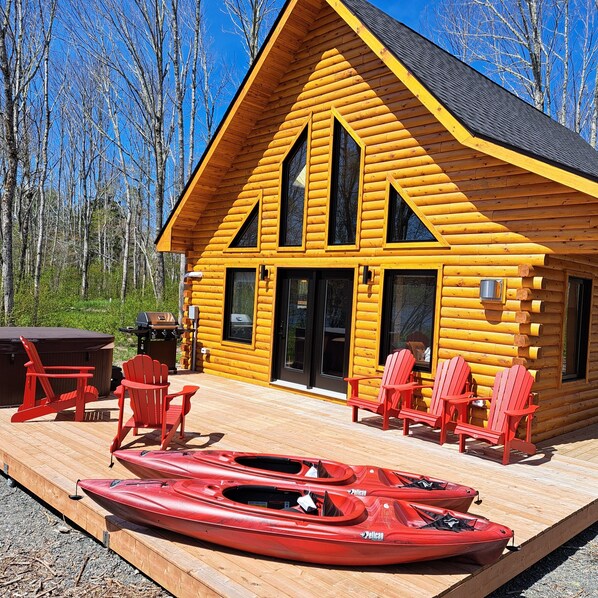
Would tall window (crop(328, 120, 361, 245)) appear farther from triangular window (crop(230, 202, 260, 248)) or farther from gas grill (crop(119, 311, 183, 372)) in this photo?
gas grill (crop(119, 311, 183, 372))

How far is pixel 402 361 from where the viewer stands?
6.70 metres

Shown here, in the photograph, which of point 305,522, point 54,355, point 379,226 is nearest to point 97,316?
point 54,355

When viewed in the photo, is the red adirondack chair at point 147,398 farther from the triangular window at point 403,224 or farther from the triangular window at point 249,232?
the triangular window at point 249,232

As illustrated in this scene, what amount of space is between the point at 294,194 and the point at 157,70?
13.2m

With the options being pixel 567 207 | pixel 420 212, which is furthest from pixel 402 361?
pixel 567 207

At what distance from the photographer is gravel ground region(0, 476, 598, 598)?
3262mm

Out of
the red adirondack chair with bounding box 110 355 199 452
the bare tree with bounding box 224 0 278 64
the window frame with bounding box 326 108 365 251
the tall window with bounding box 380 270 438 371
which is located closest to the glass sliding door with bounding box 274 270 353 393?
the window frame with bounding box 326 108 365 251

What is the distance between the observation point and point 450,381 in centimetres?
626

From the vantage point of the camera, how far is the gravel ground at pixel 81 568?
10.7 ft

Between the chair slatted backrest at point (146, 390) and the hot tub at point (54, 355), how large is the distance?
91.3 inches

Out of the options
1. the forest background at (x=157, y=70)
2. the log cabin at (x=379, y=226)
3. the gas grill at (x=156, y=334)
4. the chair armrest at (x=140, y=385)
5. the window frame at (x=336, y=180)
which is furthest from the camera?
the forest background at (x=157, y=70)

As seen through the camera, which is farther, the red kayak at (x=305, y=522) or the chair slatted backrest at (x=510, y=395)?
the chair slatted backrest at (x=510, y=395)

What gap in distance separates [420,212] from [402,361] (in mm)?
1885

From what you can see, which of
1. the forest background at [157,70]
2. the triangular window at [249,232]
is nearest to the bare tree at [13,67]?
the forest background at [157,70]
